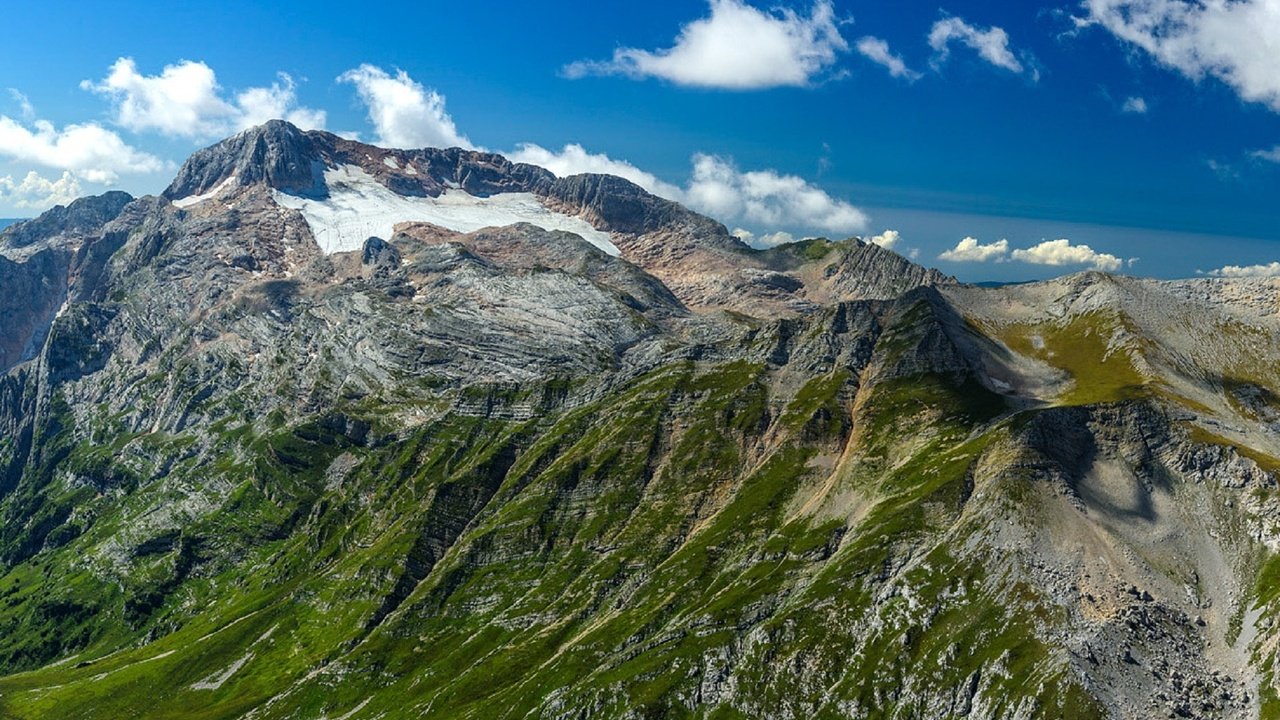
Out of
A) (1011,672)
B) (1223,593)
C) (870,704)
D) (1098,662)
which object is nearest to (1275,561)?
(1223,593)

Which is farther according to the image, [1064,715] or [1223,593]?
[1223,593]

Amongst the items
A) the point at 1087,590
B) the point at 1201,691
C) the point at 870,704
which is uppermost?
the point at 1087,590

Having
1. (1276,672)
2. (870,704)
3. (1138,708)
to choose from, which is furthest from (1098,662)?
(870,704)

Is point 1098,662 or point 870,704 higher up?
point 1098,662

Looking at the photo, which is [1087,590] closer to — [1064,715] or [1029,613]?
[1029,613]

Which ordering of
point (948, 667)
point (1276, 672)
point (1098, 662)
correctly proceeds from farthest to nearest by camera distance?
point (948, 667), point (1098, 662), point (1276, 672)

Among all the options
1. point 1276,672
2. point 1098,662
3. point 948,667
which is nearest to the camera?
point 1276,672

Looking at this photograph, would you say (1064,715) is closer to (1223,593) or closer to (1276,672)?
(1276,672)

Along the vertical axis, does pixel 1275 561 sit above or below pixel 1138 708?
above

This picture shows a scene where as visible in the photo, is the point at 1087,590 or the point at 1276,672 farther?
the point at 1087,590
